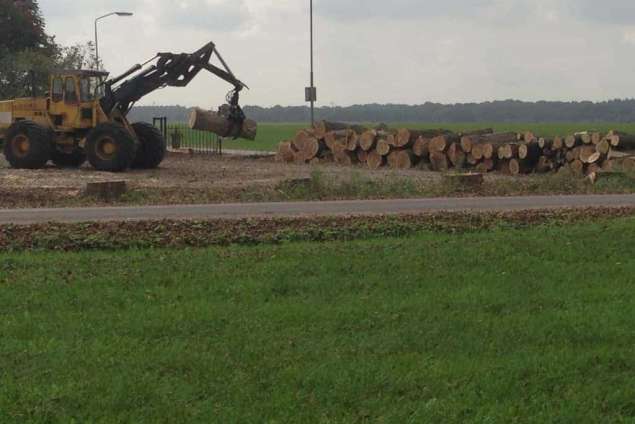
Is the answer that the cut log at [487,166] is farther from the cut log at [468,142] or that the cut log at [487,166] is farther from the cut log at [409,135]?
the cut log at [409,135]

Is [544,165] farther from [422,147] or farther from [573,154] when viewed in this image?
[422,147]

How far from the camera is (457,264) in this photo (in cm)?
1021

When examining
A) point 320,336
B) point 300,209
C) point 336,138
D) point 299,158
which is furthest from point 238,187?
point 320,336

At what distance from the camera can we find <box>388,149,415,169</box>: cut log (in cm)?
3192

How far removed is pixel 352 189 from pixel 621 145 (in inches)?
421

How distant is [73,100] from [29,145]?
1.87m

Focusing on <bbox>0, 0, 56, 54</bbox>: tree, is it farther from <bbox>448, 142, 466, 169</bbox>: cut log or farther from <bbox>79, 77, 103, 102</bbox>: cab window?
<bbox>448, 142, 466, 169</bbox>: cut log

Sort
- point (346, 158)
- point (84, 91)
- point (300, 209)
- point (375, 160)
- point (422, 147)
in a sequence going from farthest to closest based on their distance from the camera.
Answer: point (346, 158) → point (375, 160) → point (422, 147) → point (84, 91) → point (300, 209)

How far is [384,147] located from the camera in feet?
107

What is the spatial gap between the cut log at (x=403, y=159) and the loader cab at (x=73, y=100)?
976 cm

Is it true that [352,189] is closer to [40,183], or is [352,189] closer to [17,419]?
[40,183]

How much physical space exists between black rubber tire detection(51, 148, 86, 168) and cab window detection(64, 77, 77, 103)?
6.02ft

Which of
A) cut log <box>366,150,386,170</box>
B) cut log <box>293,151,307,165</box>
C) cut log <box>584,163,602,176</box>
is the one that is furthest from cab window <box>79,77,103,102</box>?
cut log <box>584,163,602,176</box>

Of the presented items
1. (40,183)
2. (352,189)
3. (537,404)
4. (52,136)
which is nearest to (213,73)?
(52,136)
